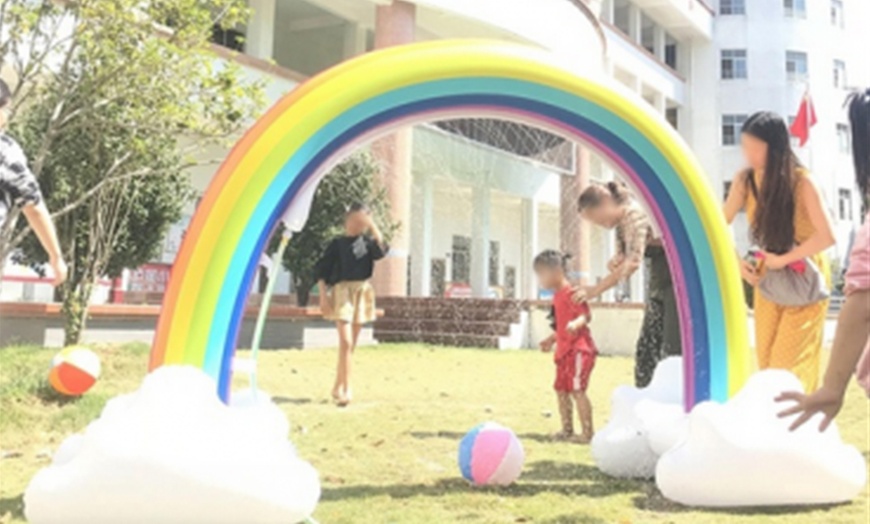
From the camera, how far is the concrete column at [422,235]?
2066 centimetres

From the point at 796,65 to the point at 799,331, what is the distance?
37260 millimetres

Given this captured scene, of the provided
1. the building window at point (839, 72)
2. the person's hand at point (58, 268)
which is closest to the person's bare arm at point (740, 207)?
the person's hand at point (58, 268)

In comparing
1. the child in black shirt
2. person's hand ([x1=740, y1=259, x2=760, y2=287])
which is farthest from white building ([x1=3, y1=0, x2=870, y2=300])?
the child in black shirt

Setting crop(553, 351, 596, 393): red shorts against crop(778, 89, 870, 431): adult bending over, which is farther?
crop(553, 351, 596, 393): red shorts

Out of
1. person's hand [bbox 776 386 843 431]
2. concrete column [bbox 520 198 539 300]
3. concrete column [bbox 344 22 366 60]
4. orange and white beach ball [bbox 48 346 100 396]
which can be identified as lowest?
orange and white beach ball [bbox 48 346 100 396]

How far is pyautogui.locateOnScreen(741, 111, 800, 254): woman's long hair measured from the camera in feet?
12.5

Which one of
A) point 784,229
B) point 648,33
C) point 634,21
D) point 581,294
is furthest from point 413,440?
point 648,33

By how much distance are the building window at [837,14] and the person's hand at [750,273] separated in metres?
40.0

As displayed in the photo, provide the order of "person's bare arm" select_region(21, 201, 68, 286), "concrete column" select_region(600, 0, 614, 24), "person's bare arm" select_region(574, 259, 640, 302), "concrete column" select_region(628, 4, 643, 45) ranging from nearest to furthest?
"person's bare arm" select_region(21, 201, 68, 286) < "person's bare arm" select_region(574, 259, 640, 302) < "concrete column" select_region(600, 0, 614, 24) < "concrete column" select_region(628, 4, 643, 45)

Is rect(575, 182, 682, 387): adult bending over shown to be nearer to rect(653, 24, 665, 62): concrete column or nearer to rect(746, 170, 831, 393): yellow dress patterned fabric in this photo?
rect(746, 170, 831, 393): yellow dress patterned fabric

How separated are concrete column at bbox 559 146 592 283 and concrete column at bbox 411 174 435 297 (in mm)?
5477

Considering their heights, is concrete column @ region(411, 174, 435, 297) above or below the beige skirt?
above

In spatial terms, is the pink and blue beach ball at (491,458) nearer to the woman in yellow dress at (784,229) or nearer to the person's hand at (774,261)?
the woman in yellow dress at (784,229)

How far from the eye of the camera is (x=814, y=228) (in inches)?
149
